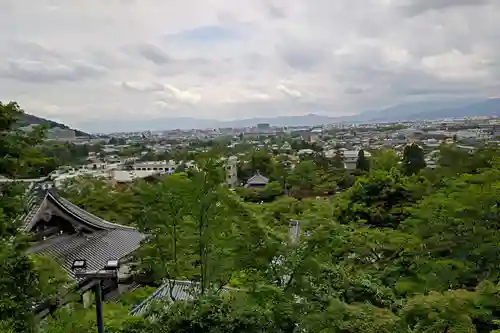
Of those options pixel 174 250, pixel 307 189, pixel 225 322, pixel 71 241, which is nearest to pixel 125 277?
pixel 71 241

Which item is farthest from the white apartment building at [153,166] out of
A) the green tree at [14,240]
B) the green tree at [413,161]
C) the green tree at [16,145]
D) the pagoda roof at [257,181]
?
the green tree at [14,240]

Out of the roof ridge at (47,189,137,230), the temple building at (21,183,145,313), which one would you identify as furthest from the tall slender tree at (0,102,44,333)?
the roof ridge at (47,189,137,230)

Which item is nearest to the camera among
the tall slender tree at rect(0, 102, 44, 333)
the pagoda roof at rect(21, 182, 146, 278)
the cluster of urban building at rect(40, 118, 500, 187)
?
the tall slender tree at rect(0, 102, 44, 333)

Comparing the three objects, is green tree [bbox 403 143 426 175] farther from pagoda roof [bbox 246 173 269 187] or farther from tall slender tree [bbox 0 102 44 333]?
tall slender tree [bbox 0 102 44 333]

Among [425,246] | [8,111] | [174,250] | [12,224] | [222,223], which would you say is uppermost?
[8,111]

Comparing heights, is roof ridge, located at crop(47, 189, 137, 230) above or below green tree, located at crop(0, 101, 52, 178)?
below

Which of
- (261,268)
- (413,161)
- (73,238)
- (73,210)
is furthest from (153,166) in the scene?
(261,268)

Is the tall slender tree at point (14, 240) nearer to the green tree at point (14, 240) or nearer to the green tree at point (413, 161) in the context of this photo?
the green tree at point (14, 240)

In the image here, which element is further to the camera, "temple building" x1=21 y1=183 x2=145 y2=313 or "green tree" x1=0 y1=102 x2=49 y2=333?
"temple building" x1=21 y1=183 x2=145 y2=313

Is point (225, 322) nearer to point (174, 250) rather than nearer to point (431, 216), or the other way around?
point (174, 250)
